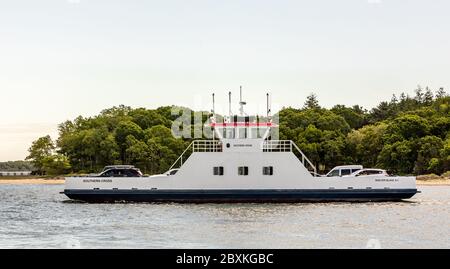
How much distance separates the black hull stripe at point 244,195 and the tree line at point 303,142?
4843 centimetres

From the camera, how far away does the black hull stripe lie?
41469 millimetres

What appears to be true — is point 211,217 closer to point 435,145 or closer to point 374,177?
point 374,177

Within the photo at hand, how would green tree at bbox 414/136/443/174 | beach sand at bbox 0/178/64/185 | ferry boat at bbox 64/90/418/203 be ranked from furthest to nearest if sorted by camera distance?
1. beach sand at bbox 0/178/64/185
2. green tree at bbox 414/136/443/174
3. ferry boat at bbox 64/90/418/203

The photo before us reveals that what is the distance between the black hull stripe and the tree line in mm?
48428

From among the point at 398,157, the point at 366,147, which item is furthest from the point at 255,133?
the point at 366,147

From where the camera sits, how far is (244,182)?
41.8 m

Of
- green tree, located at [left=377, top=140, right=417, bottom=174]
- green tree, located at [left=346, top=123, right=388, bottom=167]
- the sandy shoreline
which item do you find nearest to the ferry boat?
the sandy shoreline

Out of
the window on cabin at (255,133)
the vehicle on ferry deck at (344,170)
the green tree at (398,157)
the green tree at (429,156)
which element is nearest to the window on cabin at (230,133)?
the window on cabin at (255,133)

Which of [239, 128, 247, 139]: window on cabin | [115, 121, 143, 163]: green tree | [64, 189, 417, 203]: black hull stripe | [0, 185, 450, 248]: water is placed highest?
[115, 121, 143, 163]: green tree

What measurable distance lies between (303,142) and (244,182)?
55.1m

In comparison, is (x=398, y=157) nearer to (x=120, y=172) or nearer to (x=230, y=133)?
(x=230, y=133)

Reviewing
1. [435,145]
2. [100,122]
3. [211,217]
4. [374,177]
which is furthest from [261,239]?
[100,122]

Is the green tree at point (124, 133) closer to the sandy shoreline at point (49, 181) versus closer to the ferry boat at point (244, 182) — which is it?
the sandy shoreline at point (49, 181)

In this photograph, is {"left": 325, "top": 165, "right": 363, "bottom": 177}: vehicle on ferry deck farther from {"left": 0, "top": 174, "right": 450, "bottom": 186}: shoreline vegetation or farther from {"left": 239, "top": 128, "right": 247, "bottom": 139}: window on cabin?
{"left": 0, "top": 174, "right": 450, "bottom": 186}: shoreline vegetation
